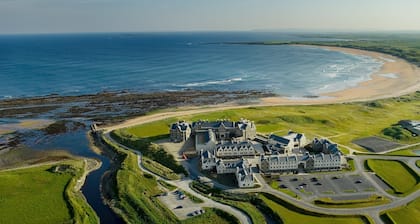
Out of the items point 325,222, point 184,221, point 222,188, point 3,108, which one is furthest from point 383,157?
point 3,108

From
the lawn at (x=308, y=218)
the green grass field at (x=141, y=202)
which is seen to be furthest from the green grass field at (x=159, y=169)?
the lawn at (x=308, y=218)

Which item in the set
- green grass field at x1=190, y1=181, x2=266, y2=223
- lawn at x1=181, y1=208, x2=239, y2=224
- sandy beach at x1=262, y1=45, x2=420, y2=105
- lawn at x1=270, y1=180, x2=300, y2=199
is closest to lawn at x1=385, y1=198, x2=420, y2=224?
lawn at x1=270, y1=180, x2=300, y2=199

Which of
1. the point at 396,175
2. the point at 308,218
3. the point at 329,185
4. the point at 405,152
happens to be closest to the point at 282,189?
the point at 329,185

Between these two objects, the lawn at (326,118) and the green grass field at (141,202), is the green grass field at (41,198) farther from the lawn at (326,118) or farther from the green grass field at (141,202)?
the lawn at (326,118)

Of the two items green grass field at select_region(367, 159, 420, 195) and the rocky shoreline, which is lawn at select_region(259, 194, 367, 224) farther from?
the rocky shoreline

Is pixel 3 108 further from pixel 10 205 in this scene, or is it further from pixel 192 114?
pixel 10 205

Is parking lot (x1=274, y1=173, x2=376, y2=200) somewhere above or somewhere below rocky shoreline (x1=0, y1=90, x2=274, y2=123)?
below
